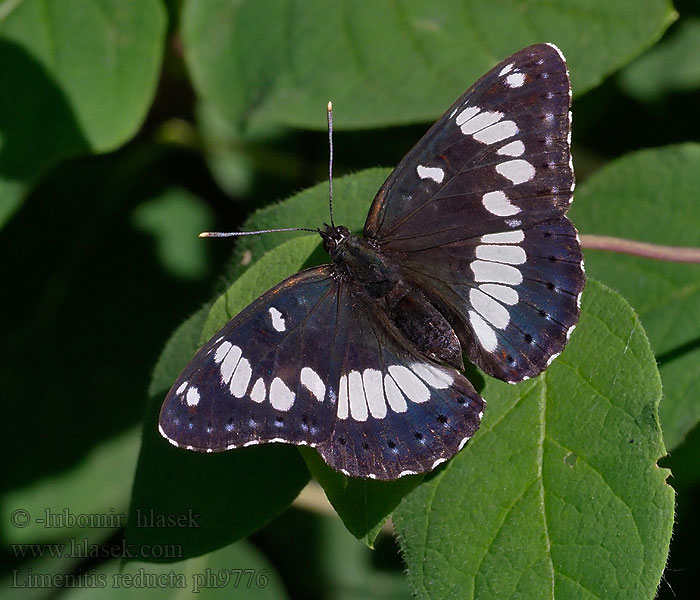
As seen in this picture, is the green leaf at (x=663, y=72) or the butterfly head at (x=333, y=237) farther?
the green leaf at (x=663, y=72)

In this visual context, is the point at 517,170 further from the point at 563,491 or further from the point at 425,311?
the point at 563,491

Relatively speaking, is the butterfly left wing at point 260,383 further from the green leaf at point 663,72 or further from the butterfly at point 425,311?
the green leaf at point 663,72

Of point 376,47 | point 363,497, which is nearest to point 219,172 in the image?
point 376,47

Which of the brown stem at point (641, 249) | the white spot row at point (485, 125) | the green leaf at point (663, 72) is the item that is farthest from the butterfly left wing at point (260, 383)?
the green leaf at point (663, 72)

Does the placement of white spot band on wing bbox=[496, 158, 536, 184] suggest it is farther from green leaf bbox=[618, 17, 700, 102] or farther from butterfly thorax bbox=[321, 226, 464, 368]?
green leaf bbox=[618, 17, 700, 102]

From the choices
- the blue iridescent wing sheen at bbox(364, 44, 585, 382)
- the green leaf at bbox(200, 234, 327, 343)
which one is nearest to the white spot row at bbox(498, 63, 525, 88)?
the blue iridescent wing sheen at bbox(364, 44, 585, 382)

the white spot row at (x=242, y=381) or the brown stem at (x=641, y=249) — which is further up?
the brown stem at (x=641, y=249)
